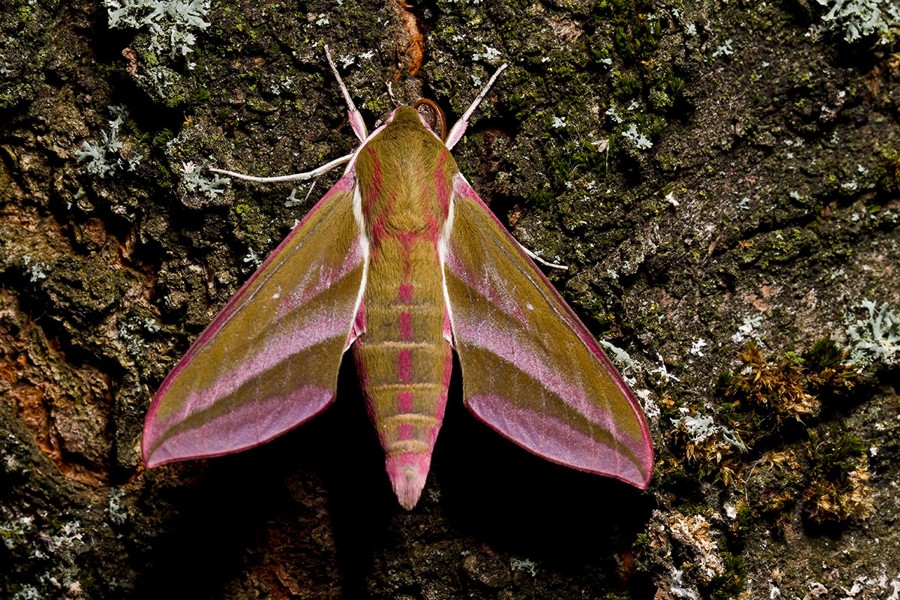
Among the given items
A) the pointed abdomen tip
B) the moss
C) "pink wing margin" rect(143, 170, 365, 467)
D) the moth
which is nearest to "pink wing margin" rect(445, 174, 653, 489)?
the moth

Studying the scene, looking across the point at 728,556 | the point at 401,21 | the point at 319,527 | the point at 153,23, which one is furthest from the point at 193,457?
the point at 728,556

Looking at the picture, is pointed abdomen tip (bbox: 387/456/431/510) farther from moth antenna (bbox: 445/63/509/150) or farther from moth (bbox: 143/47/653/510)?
moth antenna (bbox: 445/63/509/150)

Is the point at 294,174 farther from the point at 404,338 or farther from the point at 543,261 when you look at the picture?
the point at 543,261

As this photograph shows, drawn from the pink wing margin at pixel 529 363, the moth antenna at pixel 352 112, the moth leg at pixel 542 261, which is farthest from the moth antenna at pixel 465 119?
the moth leg at pixel 542 261

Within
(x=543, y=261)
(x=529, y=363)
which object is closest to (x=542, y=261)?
(x=543, y=261)

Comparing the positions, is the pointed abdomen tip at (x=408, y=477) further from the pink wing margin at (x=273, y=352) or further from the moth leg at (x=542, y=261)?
the moth leg at (x=542, y=261)

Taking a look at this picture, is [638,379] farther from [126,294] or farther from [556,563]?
[126,294]

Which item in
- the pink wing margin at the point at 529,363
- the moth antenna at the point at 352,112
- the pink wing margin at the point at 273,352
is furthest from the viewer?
the moth antenna at the point at 352,112
